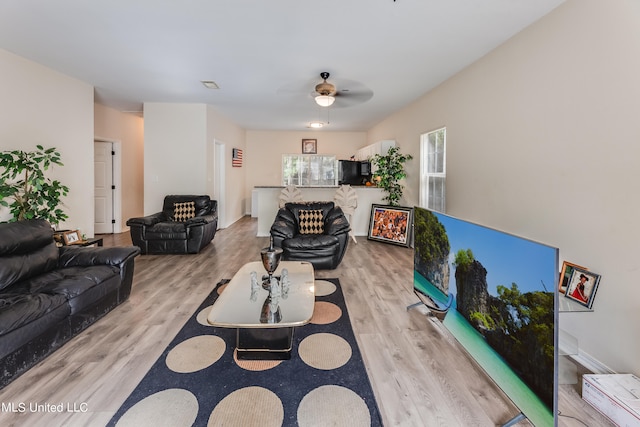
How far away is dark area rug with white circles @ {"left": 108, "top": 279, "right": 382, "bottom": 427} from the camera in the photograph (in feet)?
4.94

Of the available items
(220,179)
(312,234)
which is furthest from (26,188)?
(220,179)

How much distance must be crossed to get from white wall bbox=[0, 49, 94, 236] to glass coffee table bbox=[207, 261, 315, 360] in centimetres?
336

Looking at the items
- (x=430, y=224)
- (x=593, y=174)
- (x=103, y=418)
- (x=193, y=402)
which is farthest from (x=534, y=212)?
(x=103, y=418)

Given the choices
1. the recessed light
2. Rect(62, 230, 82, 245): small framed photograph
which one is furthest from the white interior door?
the recessed light

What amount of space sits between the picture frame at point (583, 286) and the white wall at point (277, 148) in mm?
7439

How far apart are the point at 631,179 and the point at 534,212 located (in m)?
0.80

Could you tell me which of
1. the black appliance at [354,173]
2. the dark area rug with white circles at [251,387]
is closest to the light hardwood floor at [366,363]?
the dark area rug with white circles at [251,387]

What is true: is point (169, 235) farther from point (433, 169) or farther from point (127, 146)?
point (433, 169)

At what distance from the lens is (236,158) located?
306 inches

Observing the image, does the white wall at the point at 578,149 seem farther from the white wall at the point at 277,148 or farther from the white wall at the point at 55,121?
the white wall at the point at 277,148

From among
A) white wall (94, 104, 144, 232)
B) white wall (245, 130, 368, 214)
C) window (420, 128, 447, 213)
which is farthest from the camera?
white wall (245, 130, 368, 214)

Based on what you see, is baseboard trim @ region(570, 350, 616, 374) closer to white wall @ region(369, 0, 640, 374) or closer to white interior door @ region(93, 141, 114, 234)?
white wall @ region(369, 0, 640, 374)

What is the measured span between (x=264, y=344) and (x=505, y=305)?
1467 millimetres

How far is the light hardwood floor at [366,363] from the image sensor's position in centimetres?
156
